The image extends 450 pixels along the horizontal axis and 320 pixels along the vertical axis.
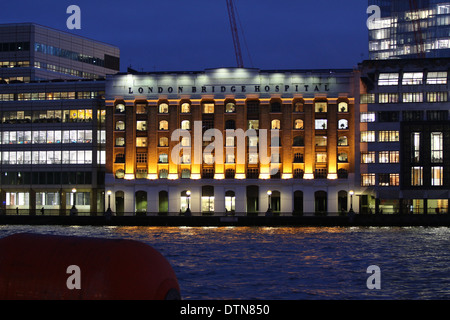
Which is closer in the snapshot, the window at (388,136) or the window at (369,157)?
the window at (388,136)

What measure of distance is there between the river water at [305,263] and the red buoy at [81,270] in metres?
15.9

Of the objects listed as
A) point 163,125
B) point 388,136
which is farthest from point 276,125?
point 163,125

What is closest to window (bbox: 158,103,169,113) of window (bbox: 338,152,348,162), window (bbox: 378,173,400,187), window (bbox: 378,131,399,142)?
window (bbox: 338,152,348,162)

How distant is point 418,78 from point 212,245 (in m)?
59.5

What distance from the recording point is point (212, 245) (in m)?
74.1

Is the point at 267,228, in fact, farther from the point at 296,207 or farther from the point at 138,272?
the point at 138,272

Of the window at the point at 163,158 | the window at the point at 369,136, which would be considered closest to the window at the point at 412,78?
the window at the point at 369,136

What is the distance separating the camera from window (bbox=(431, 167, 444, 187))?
119 meters

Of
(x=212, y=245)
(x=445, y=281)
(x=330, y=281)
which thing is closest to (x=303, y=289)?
(x=330, y=281)

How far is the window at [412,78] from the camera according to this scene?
121 metres

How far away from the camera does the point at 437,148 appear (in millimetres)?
120000

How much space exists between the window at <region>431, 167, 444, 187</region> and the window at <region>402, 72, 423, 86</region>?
43.7 feet

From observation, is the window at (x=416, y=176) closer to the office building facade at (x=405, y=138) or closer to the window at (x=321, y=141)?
the office building facade at (x=405, y=138)

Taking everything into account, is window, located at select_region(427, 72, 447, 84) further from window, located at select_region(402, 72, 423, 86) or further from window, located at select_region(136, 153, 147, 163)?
window, located at select_region(136, 153, 147, 163)
